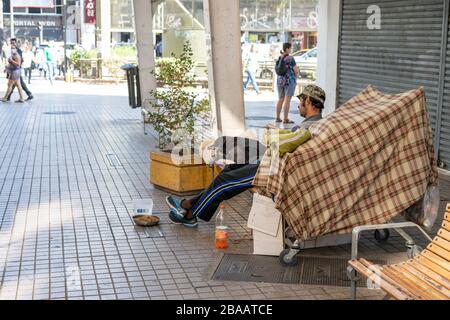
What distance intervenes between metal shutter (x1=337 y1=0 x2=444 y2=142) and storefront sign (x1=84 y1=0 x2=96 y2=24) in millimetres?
19863

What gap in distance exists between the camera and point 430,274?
436cm

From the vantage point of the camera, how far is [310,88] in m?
6.68

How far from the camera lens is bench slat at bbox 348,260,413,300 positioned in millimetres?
4031

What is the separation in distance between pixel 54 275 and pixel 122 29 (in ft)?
92.2

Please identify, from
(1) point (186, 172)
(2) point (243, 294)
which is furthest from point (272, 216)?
(1) point (186, 172)

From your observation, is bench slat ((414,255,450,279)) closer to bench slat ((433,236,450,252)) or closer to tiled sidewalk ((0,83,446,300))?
bench slat ((433,236,450,252))

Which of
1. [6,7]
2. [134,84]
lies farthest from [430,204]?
[6,7]

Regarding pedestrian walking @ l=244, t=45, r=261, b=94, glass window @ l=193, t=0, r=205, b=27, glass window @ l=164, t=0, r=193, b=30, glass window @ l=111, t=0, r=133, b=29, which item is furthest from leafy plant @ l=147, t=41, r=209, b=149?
glass window @ l=111, t=0, r=133, b=29

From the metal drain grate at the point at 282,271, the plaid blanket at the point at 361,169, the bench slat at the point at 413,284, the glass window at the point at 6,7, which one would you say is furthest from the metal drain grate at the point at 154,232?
the glass window at the point at 6,7

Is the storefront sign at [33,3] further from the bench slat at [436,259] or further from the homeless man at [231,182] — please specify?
the bench slat at [436,259]

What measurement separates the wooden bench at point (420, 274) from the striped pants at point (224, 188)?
209cm

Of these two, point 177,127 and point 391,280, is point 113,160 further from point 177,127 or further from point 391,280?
point 391,280

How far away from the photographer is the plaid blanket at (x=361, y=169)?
571cm

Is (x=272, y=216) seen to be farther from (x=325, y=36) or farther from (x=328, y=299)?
(x=325, y=36)
